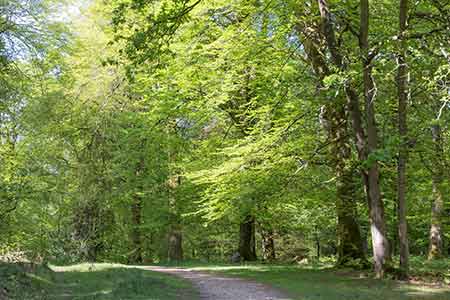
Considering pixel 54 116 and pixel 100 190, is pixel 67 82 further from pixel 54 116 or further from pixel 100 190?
pixel 100 190

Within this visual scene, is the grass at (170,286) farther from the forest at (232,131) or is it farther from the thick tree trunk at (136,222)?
the thick tree trunk at (136,222)

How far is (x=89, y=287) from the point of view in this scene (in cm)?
1173

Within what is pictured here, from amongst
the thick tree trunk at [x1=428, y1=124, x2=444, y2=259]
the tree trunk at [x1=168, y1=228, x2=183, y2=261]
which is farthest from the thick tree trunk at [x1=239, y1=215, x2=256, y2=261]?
the thick tree trunk at [x1=428, y1=124, x2=444, y2=259]

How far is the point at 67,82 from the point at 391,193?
53.6ft

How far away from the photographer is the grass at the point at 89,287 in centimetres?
1018

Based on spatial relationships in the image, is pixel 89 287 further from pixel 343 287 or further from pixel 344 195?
pixel 344 195

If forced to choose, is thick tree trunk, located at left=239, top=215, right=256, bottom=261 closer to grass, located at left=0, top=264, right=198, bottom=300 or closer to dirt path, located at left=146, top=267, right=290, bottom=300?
dirt path, located at left=146, top=267, right=290, bottom=300

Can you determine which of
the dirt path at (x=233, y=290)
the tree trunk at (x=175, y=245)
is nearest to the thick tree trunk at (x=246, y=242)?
the tree trunk at (x=175, y=245)

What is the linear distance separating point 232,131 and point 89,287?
46.2ft

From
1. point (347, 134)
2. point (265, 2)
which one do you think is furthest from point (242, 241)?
point (265, 2)

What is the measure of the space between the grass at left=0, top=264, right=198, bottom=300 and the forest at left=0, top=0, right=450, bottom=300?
9 cm

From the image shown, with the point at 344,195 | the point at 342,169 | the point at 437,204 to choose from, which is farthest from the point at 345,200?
the point at 437,204

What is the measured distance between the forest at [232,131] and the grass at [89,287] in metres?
0.09

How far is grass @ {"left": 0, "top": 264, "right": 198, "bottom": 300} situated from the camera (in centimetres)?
1018
